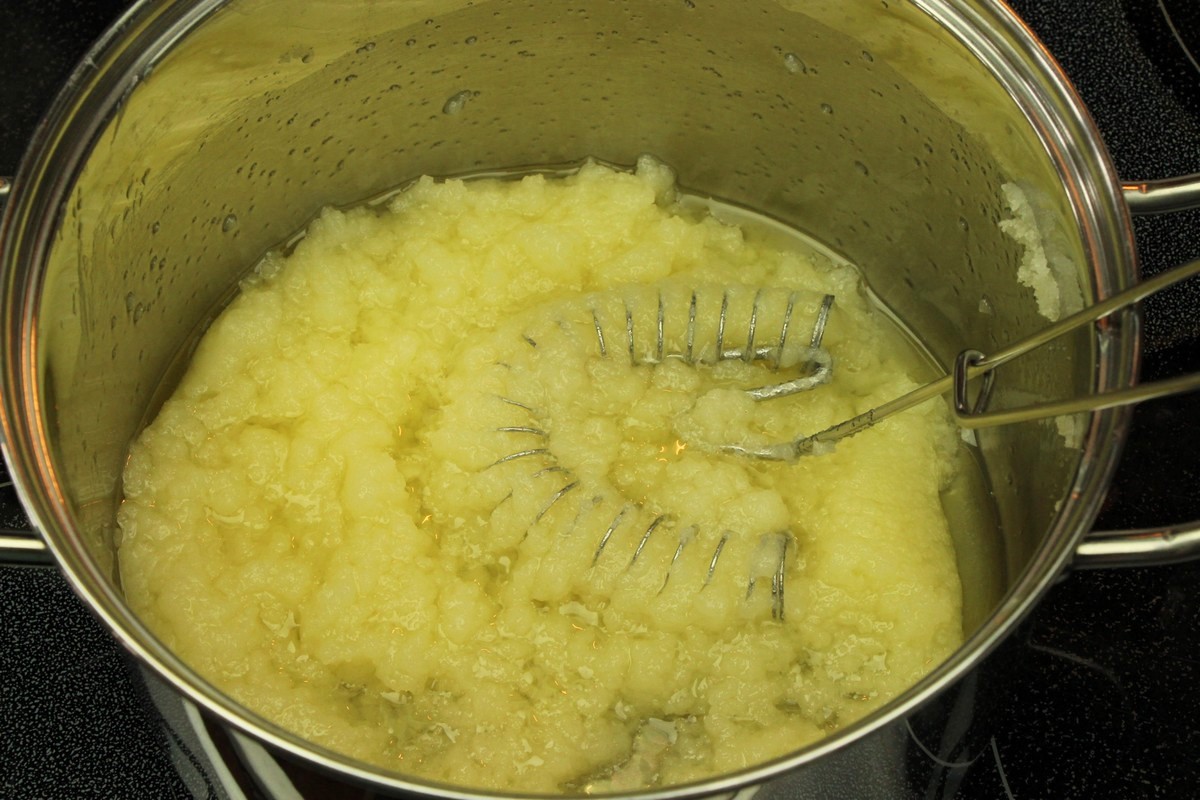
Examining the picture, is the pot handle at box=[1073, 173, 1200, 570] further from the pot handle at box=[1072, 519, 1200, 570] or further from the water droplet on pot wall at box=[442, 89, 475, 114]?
the water droplet on pot wall at box=[442, 89, 475, 114]

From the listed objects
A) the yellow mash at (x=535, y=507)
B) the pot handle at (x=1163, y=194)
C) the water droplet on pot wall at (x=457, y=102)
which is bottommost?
the yellow mash at (x=535, y=507)

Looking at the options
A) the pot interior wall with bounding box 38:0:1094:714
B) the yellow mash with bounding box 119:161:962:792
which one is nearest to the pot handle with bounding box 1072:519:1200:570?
the pot interior wall with bounding box 38:0:1094:714

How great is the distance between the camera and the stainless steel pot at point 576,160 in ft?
2.68

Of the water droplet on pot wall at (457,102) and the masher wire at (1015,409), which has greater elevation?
the water droplet on pot wall at (457,102)

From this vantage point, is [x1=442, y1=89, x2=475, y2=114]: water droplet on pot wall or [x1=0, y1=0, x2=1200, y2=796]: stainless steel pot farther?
[x1=442, y1=89, x2=475, y2=114]: water droplet on pot wall

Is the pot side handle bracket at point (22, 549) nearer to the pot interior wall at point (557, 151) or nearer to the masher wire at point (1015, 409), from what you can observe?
the pot interior wall at point (557, 151)

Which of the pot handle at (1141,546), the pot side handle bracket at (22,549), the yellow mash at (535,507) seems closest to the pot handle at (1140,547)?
the pot handle at (1141,546)

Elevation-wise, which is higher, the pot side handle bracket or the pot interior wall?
the pot interior wall

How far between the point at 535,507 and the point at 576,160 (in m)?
0.47

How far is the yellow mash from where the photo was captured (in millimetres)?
989

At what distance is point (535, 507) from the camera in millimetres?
1041

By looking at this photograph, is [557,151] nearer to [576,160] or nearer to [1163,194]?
[576,160]

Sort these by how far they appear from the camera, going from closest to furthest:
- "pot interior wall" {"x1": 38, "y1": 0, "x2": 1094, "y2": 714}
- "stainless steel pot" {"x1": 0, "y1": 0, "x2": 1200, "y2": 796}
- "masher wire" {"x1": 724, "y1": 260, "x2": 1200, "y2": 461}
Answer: "masher wire" {"x1": 724, "y1": 260, "x2": 1200, "y2": 461} → "stainless steel pot" {"x1": 0, "y1": 0, "x2": 1200, "y2": 796} → "pot interior wall" {"x1": 38, "y1": 0, "x2": 1094, "y2": 714}

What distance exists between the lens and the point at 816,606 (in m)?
1.02
